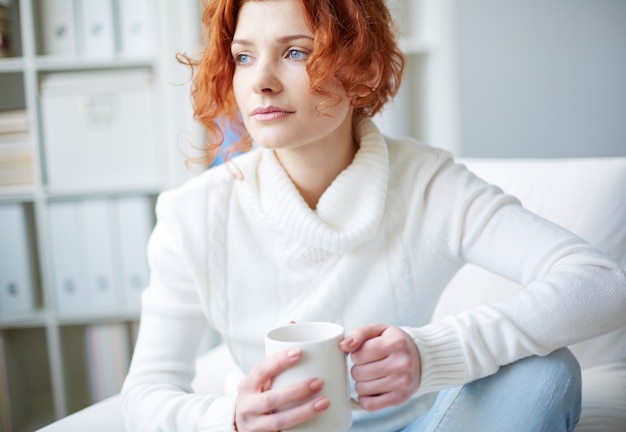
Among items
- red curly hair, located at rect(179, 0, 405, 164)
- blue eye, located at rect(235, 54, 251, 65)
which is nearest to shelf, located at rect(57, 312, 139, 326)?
red curly hair, located at rect(179, 0, 405, 164)

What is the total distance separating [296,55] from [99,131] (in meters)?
1.14

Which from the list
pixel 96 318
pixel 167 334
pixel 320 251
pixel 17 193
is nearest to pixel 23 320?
pixel 96 318

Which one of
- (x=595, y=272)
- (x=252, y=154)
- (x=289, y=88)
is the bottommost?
(x=595, y=272)

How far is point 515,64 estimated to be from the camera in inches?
86.7

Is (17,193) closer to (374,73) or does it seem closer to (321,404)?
(374,73)

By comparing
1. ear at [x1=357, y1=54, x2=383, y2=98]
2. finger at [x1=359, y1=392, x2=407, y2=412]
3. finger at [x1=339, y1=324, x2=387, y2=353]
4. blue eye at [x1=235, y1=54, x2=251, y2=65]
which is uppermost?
blue eye at [x1=235, y1=54, x2=251, y2=65]

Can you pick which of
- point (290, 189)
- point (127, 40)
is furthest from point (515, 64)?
point (290, 189)

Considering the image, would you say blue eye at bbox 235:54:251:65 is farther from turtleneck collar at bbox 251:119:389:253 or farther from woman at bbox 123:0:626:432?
turtleneck collar at bbox 251:119:389:253

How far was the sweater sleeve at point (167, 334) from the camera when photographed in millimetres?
944

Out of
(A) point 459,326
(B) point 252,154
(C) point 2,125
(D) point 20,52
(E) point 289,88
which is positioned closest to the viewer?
(A) point 459,326

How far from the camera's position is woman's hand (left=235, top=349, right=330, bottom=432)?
0.71m

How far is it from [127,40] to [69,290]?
0.77 metres

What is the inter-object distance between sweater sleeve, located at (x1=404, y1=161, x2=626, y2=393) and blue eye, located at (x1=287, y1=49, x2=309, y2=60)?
0.29m

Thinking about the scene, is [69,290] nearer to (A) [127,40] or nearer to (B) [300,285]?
(A) [127,40]
